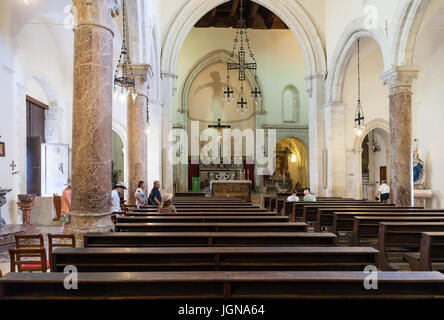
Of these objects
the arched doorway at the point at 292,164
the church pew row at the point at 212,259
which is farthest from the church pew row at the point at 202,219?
the arched doorway at the point at 292,164

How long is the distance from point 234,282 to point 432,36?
1296cm

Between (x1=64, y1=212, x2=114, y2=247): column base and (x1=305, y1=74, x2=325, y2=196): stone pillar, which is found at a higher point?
(x1=305, y1=74, x2=325, y2=196): stone pillar

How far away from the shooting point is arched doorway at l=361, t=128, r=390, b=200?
A: 55.3 ft

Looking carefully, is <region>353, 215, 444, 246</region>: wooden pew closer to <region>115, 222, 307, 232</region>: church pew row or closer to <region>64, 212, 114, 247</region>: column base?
<region>115, 222, 307, 232</region>: church pew row

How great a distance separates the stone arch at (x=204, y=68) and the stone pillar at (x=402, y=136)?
38.8 ft

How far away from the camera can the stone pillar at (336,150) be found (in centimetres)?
1352

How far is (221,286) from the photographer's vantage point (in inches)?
85.0

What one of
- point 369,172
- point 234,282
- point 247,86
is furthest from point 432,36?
point 234,282

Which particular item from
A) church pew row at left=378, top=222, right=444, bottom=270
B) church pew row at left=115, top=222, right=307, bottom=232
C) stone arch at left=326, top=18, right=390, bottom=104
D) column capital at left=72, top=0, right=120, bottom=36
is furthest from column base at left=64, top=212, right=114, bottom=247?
stone arch at left=326, top=18, right=390, bottom=104

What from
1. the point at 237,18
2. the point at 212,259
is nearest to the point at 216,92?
the point at 237,18

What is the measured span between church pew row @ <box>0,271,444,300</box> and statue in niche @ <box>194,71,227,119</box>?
19.8m

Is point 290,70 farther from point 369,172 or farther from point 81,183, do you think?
point 81,183
